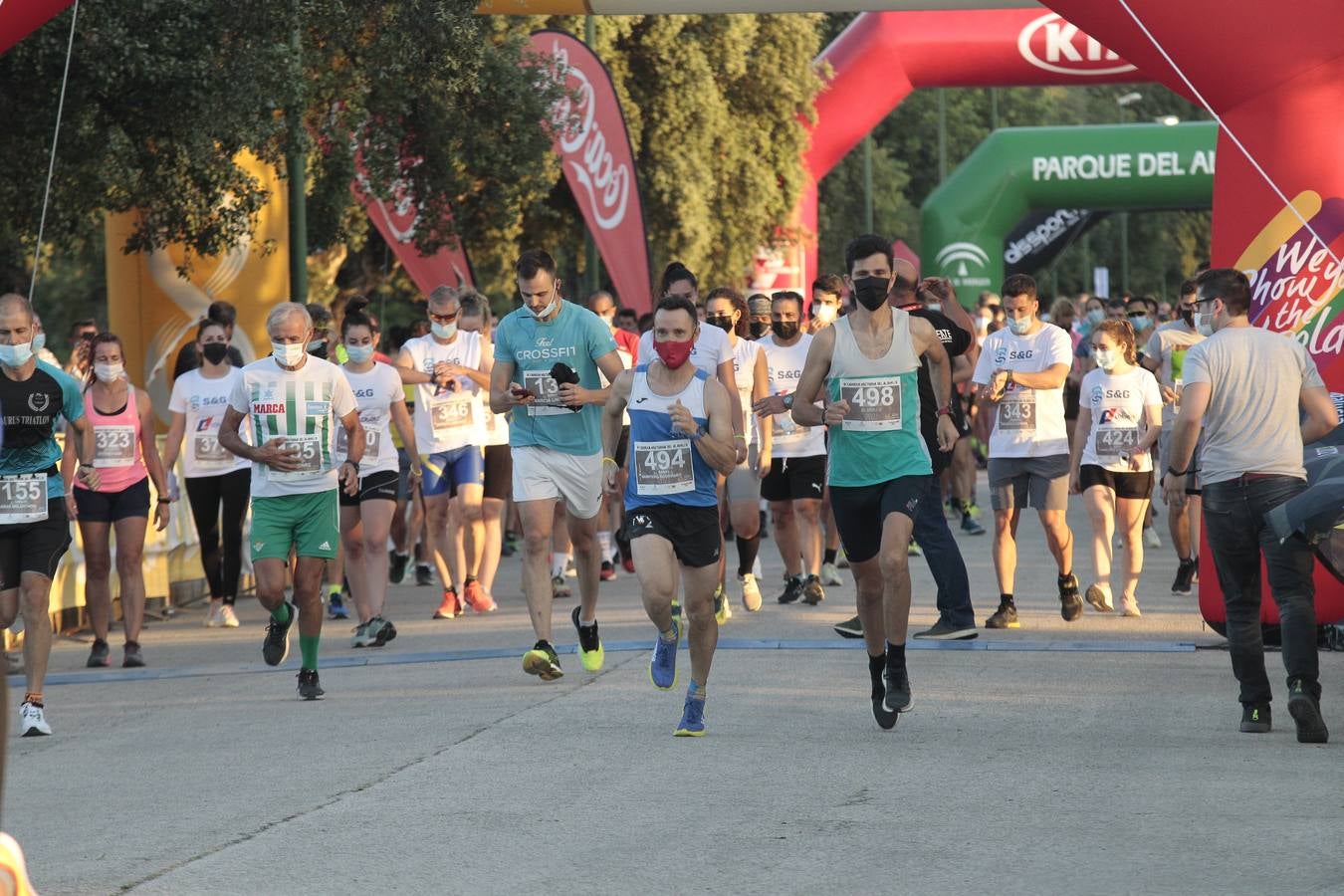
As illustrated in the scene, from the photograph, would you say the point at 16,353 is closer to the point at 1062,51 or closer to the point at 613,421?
the point at 613,421

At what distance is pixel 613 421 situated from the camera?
9.18 meters

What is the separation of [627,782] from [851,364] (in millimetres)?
2205

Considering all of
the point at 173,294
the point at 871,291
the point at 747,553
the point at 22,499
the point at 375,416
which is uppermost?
the point at 173,294

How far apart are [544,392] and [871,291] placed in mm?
2229

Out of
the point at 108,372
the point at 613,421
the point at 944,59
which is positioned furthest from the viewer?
the point at 944,59

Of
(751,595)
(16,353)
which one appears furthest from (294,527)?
(751,595)

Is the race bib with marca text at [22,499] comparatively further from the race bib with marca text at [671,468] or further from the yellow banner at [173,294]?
the yellow banner at [173,294]

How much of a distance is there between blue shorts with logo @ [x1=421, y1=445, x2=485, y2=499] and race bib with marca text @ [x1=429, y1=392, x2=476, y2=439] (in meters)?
0.15

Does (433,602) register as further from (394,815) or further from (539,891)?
(539,891)

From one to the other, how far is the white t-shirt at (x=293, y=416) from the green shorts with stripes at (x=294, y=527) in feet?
0.15

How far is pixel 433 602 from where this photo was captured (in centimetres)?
1439

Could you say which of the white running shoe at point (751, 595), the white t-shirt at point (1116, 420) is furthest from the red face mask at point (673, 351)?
the white t-shirt at point (1116, 420)

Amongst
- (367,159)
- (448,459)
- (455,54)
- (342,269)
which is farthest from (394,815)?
(342,269)

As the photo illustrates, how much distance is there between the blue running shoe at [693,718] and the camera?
8344mm
